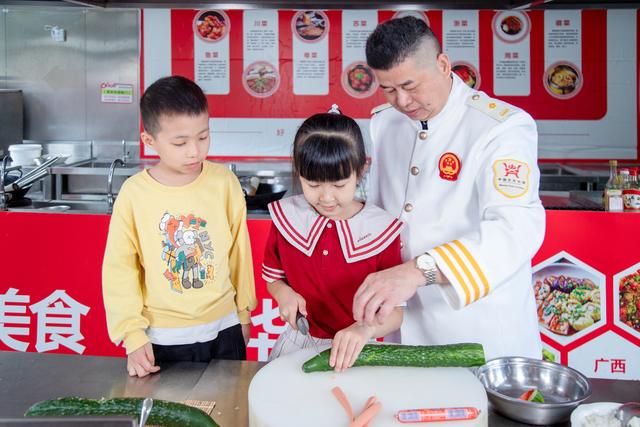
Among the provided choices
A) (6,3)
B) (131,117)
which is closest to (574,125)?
(131,117)

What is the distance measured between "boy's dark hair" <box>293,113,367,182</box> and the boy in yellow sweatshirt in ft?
1.02

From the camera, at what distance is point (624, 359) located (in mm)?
3008

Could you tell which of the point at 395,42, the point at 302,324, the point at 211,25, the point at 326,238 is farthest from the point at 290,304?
the point at 211,25

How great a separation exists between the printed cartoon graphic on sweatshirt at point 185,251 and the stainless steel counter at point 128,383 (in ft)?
0.81

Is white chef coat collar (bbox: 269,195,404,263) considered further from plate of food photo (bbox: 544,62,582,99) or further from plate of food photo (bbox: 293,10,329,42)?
plate of food photo (bbox: 544,62,582,99)

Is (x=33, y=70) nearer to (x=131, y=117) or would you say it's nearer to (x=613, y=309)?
(x=131, y=117)

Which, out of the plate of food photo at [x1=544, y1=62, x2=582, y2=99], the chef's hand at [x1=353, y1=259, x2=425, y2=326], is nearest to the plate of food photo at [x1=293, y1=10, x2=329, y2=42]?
the plate of food photo at [x1=544, y1=62, x2=582, y2=99]

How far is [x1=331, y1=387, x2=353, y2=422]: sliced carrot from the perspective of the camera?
115 cm

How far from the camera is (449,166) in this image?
178 centimetres

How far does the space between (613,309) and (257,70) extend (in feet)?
11.3

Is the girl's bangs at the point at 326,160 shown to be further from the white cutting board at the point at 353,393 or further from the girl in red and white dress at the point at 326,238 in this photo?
the white cutting board at the point at 353,393

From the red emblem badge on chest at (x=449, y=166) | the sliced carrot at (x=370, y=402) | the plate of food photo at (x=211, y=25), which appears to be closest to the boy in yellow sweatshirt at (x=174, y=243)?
the red emblem badge on chest at (x=449, y=166)

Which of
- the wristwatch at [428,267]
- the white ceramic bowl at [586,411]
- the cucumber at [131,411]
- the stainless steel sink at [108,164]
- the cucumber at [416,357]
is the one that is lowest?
the cucumber at [131,411]

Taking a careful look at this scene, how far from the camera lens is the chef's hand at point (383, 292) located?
136 centimetres
